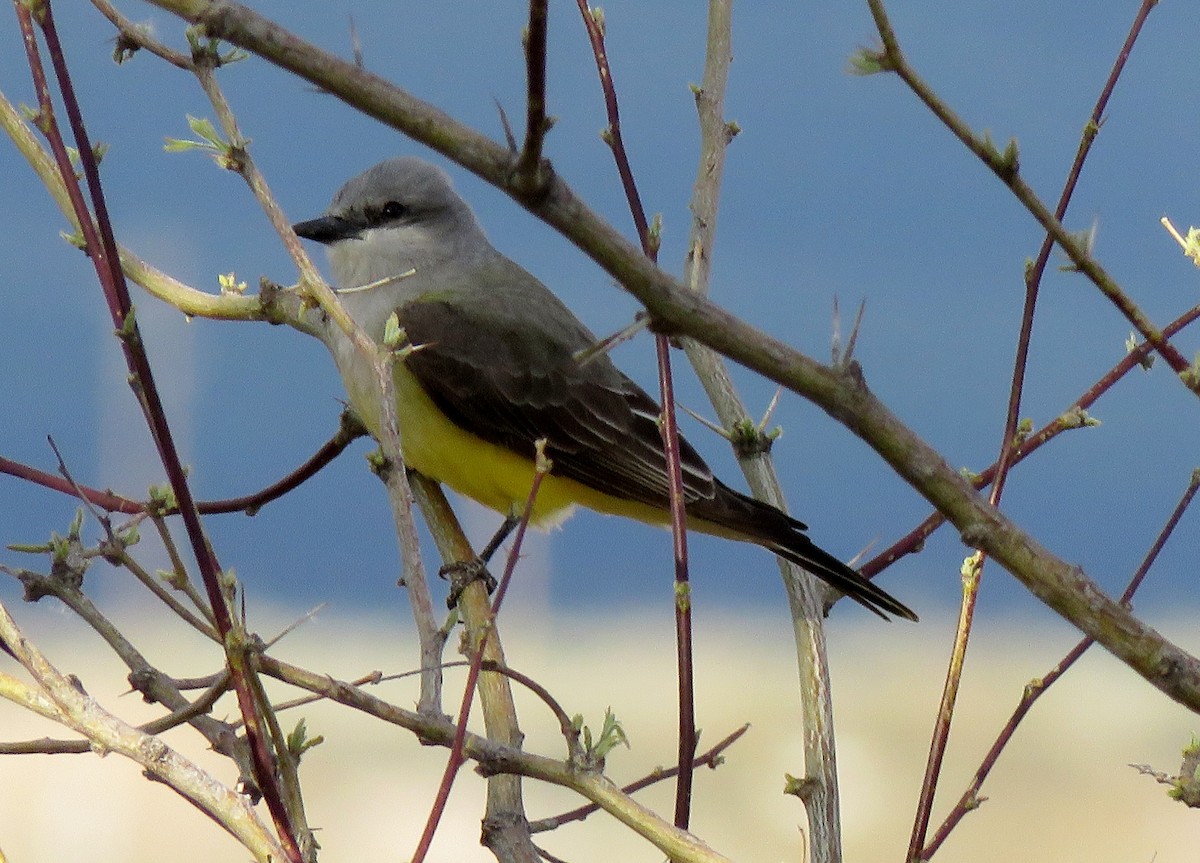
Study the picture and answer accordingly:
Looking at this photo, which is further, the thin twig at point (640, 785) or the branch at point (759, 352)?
the thin twig at point (640, 785)

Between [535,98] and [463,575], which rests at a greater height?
[463,575]

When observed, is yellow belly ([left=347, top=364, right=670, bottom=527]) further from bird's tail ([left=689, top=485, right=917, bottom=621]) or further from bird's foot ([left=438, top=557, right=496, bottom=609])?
bird's foot ([left=438, top=557, right=496, bottom=609])

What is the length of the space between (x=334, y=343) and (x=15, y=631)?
915 mm

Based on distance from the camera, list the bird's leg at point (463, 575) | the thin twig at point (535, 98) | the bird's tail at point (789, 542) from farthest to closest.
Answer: the bird's tail at point (789, 542) → the bird's leg at point (463, 575) → the thin twig at point (535, 98)

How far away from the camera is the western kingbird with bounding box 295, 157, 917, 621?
11.2ft

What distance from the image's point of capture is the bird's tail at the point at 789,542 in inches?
103

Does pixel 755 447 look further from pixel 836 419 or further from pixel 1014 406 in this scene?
pixel 836 419

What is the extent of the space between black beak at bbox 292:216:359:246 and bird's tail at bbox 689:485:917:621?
3.95 feet

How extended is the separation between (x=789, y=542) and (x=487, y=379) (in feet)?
3.69

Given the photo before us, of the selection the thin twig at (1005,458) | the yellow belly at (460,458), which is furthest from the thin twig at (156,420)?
the yellow belly at (460,458)

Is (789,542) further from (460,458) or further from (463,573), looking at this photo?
(460,458)

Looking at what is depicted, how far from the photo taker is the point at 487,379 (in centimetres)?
355

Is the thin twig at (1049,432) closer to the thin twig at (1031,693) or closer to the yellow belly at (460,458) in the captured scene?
the thin twig at (1031,693)

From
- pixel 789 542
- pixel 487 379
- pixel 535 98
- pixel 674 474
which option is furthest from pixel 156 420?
pixel 487 379
